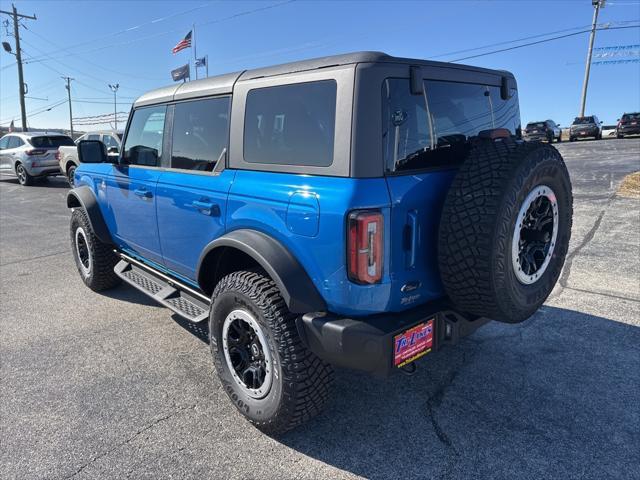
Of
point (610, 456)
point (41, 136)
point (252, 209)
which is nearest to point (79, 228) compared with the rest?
point (252, 209)

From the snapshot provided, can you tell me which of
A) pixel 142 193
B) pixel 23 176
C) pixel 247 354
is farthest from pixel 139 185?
pixel 23 176

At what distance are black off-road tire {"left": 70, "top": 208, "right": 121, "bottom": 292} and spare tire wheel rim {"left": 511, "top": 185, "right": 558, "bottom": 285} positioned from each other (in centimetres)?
403

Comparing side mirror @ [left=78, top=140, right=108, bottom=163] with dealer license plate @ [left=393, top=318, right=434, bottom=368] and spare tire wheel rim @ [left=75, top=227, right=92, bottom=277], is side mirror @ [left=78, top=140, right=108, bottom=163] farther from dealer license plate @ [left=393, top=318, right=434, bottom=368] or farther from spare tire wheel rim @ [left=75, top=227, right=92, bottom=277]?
dealer license plate @ [left=393, top=318, right=434, bottom=368]

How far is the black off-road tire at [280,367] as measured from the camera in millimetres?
2352

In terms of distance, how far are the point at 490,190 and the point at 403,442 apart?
1.44 metres

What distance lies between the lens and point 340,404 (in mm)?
2838

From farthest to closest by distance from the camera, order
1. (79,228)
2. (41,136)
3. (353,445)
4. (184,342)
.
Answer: (41,136) < (79,228) < (184,342) < (353,445)

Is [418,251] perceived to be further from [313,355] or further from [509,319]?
[313,355]

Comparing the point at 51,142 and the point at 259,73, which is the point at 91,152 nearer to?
the point at 259,73

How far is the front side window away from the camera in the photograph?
11.9 feet

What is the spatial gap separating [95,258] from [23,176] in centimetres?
1287

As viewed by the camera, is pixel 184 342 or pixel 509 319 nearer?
pixel 509 319

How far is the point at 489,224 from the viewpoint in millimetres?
2113

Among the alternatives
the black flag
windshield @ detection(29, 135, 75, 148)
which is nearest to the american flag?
the black flag
